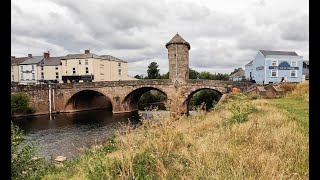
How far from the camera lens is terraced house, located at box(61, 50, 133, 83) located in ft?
165

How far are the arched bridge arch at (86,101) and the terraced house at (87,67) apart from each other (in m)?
6.49

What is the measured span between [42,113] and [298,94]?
1229 inches

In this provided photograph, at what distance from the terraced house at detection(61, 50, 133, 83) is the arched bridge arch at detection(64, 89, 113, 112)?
649 centimetres

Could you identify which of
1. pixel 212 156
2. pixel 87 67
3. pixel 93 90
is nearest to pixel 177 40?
pixel 93 90

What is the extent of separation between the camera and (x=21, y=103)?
3409cm

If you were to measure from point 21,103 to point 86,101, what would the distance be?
37.5 ft

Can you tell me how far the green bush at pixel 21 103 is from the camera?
110 feet

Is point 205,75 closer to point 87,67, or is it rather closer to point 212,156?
point 87,67

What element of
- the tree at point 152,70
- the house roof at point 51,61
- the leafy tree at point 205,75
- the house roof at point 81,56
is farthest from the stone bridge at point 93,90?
the leafy tree at point 205,75

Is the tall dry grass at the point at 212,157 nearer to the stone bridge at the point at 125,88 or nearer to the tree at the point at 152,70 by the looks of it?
the stone bridge at the point at 125,88

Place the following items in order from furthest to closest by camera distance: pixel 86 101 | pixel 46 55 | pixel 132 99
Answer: pixel 46 55 → pixel 86 101 → pixel 132 99

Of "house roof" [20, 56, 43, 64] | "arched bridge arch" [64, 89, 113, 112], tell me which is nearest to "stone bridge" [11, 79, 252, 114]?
"arched bridge arch" [64, 89, 113, 112]

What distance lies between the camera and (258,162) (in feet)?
14.8
